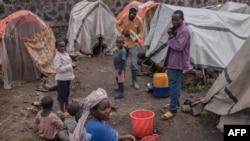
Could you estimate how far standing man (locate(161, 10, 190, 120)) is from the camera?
5707 millimetres

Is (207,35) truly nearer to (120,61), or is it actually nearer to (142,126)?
(120,61)

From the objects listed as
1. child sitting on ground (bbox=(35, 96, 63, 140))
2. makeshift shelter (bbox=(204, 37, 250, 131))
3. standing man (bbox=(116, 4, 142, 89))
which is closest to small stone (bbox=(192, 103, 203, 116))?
makeshift shelter (bbox=(204, 37, 250, 131))

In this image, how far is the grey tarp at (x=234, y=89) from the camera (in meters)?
5.32

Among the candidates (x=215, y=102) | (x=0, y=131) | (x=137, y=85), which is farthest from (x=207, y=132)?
(x=0, y=131)

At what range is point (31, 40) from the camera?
27.5 ft

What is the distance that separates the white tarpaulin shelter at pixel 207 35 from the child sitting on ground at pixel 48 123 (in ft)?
11.9

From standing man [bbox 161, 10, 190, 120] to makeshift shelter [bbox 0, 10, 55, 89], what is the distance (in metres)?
3.56

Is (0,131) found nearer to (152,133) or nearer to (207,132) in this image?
(152,133)

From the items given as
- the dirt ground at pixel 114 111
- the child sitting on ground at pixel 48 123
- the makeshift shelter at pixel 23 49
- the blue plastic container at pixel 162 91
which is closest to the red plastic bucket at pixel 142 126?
the dirt ground at pixel 114 111

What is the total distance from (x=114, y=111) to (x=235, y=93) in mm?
2363

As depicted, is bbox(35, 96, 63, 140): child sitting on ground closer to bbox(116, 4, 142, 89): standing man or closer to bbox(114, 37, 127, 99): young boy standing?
bbox(114, 37, 127, 99): young boy standing

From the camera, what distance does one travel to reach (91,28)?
36.2 ft

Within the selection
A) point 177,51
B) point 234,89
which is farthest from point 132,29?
point 234,89

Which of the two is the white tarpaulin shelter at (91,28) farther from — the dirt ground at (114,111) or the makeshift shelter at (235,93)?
the makeshift shelter at (235,93)
